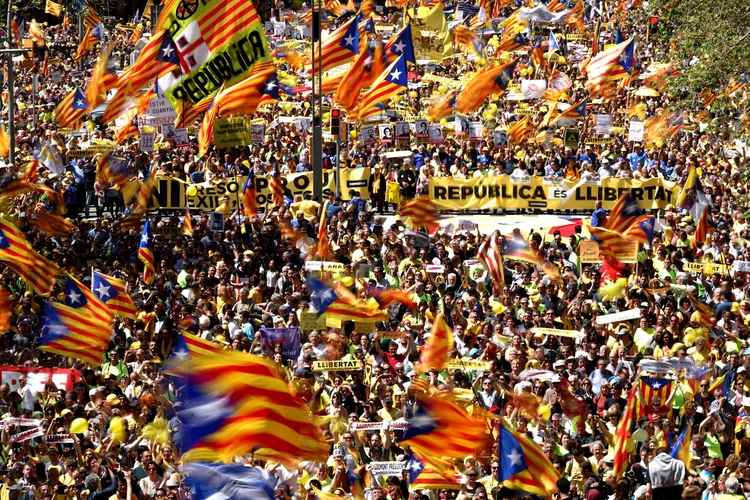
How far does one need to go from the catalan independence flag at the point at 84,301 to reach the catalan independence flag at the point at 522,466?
6.85 meters

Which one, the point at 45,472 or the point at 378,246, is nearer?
the point at 45,472

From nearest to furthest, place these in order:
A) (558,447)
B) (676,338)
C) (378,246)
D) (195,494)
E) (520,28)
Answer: (195,494) < (558,447) < (676,338) < (378,246) < (520,28)

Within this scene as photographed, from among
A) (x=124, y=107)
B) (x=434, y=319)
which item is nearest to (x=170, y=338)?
(x=434, y=319)

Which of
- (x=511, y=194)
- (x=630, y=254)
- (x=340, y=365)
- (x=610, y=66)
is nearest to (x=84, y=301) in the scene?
(x=340, y=365)

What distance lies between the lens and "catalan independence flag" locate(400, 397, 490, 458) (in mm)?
15094

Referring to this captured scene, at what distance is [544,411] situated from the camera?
56.6 ft

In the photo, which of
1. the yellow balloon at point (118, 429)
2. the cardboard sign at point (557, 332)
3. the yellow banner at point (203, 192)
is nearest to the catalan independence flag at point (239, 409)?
the yellow balloon at point (118, 429)

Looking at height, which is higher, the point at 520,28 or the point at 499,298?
the point at 520,28

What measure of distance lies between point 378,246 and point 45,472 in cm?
1045

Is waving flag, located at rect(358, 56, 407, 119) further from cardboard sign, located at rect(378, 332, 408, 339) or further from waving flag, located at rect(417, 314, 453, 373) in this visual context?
waving flag, located at rect(417, 314, 453, 373)

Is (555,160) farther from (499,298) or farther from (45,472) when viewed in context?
(45,472)

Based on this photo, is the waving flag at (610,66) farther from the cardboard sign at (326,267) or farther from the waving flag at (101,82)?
the cardboard sign at (326,267)

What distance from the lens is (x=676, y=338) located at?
2016 cm

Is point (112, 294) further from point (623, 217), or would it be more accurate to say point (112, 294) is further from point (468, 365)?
point (623, 217)
